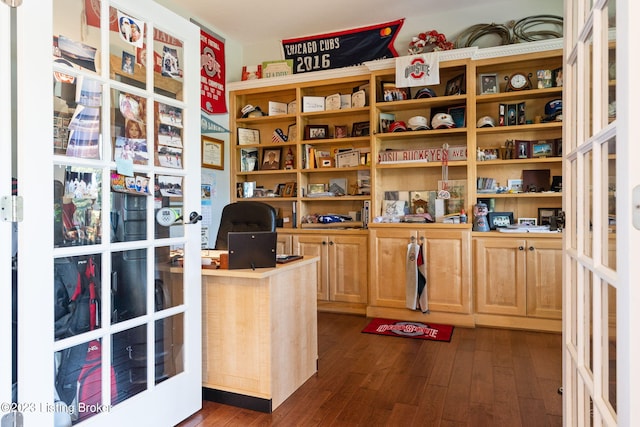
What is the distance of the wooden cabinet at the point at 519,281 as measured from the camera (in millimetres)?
3416

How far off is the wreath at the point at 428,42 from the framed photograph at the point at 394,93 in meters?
0.35

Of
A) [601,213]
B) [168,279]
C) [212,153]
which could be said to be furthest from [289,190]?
[601,213]

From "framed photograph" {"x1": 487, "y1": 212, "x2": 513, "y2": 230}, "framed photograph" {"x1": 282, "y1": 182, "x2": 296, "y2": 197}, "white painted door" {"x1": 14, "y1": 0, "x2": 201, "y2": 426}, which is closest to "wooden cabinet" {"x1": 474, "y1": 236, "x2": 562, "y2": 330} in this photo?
"framed photograph" {"x1": 487, "y1": 212, "x2": 513, "y2": 230}

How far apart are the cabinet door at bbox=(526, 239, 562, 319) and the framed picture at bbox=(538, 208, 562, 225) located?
402mm

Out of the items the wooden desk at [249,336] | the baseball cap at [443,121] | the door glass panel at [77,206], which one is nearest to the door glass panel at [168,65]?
the door glass panel at [77,206]

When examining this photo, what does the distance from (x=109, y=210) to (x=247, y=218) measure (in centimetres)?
158

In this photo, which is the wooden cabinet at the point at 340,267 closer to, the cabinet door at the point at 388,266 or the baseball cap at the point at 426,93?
the cabinet door at the point at 388,266

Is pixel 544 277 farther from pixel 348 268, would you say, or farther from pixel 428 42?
pixel 428 42

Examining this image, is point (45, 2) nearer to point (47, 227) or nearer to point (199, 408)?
point (47, 227)

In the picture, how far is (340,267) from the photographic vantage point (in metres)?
4.18

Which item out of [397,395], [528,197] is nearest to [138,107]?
[397,395]

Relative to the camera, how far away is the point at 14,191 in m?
1.38

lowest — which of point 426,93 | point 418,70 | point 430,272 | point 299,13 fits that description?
point 430,272

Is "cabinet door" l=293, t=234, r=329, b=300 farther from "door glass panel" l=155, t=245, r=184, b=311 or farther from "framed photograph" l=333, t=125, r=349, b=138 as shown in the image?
"door glass panel" l=155, t=245, r=184, b=311
